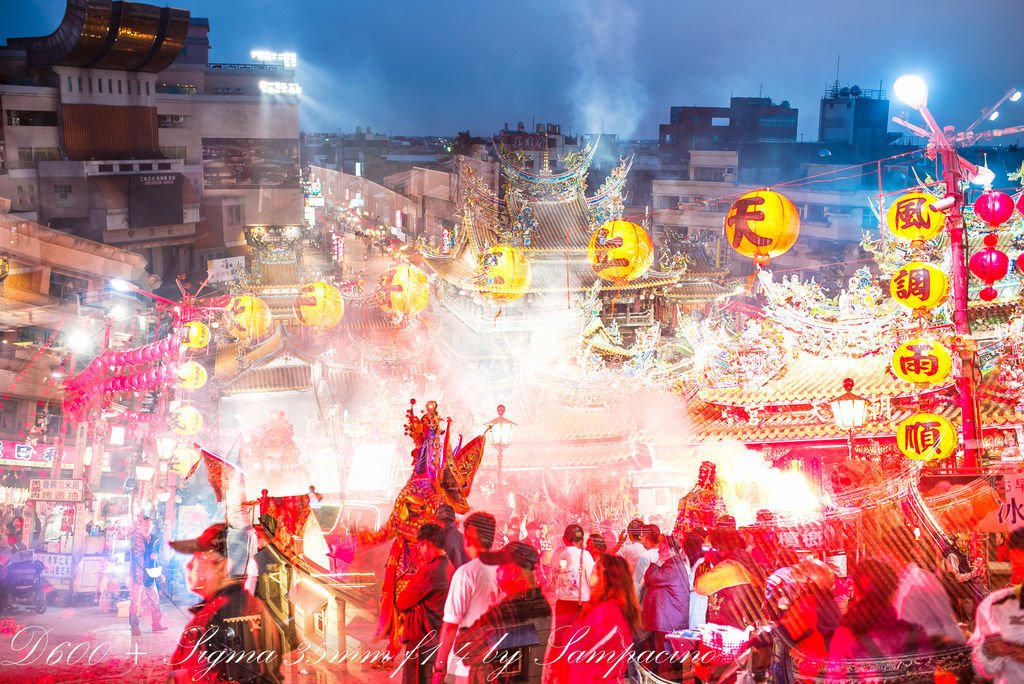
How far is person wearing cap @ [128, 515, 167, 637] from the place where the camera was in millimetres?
6156

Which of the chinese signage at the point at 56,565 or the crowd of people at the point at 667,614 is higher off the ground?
the crowd of people at the point at 667,614

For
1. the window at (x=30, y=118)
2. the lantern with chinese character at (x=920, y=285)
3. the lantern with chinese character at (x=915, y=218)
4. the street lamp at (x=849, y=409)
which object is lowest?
the street lamp at (x=849, y=409)

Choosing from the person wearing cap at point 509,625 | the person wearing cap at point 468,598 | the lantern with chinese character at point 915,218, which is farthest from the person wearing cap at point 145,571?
the lantern with chinese character at point 915,218

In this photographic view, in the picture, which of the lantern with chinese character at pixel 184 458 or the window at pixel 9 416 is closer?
the lantern with chinese character at pixel 184 458

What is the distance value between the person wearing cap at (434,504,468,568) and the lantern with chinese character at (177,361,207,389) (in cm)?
486

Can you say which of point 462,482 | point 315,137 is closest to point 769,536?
point 462,482

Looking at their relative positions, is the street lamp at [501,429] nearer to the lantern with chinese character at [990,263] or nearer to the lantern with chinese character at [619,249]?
the lantern with chinese character at [619,249]

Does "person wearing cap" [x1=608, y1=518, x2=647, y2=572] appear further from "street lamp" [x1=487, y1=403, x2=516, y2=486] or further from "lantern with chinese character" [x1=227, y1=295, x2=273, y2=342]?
"lantern with chinese character" [x1=227, y1=295, x2=273, y2=342]

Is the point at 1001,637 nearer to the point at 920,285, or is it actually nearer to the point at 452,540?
the point at 452,540

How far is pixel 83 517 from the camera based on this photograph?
25.9 ft

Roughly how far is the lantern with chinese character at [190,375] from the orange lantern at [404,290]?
266 cm

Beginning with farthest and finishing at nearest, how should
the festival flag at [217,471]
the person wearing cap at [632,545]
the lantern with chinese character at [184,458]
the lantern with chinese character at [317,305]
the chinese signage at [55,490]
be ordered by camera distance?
the lantern with chinese character at [317,305] → the lantern with chinese character at [184,458] → the chinese signage at [55,490] → the festival flag at [217,471] → the person wearing cap at [632,545]

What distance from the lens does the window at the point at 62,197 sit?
39.7ft

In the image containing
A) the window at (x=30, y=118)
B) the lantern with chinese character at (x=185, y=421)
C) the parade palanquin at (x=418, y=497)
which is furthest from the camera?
the window at (x=30, y=118)
